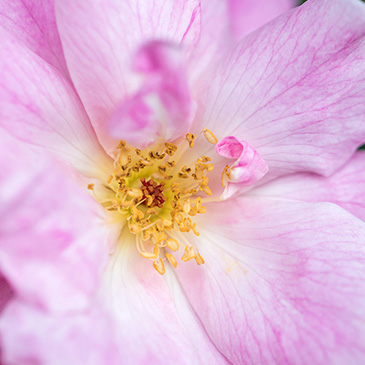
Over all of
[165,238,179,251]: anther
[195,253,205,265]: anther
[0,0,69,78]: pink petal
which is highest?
[0,0,69,78]: pink petal

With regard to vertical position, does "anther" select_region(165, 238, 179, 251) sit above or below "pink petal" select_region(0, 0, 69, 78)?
below

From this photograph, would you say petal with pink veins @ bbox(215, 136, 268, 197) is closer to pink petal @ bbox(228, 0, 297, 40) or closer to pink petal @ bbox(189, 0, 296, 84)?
pink petal @ bbox(189, 0, 296, 84)

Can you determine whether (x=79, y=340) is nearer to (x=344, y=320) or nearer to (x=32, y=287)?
(x=32, y=287)

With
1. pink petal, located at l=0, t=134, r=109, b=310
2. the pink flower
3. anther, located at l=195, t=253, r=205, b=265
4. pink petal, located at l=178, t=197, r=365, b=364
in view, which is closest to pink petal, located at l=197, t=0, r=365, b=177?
the pink flower

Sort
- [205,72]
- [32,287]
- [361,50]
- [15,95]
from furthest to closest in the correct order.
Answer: [205,72] < [361,50] < [15,95] < [32,287]

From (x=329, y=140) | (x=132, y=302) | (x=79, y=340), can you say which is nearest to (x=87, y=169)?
(x=132, y=302)

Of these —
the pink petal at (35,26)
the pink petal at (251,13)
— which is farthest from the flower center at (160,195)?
the pink petal at (251,13)

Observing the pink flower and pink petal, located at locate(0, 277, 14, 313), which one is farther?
pink petal, located at locate(0, 277, 14, 313)

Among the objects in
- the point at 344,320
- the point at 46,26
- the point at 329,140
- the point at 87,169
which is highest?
the point at 46,26

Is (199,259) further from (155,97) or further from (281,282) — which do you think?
(155,97)
